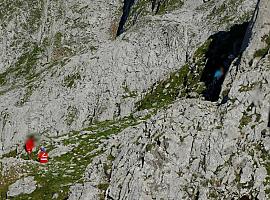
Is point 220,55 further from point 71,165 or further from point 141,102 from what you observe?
point 71,165

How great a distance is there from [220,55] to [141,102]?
1158 cm

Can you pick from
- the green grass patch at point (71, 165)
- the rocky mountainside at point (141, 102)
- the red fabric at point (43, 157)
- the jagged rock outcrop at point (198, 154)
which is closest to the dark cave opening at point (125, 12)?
the rocky mountainside at point (141, 102)

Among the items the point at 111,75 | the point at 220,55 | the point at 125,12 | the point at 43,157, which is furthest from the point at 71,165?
the point at 125,12

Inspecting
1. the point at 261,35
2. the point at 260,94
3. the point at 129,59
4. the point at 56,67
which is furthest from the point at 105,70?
the point at 260,94

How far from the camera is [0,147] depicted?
56531 mm

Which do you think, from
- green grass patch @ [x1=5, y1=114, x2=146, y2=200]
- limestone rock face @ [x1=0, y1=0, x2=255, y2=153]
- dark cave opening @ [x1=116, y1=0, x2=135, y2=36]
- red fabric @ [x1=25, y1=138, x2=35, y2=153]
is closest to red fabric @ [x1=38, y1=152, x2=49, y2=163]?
green grass patch @ [x1=5, y1=114, x2=146, y2=200]

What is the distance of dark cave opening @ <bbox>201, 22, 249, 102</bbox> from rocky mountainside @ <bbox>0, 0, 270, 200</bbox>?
175mm

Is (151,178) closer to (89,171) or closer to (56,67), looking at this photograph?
(89,171)

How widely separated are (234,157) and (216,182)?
1888 mm

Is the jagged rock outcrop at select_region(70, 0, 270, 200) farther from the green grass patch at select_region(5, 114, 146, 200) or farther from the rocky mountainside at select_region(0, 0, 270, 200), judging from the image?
the green grass patch at select_region(5, 114, 146, 200)

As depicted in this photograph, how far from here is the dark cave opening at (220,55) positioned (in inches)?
1772

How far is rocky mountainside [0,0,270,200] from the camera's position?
2691 cm

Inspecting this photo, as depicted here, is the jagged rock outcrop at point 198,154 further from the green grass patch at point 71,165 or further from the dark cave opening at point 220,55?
the dark cave opening at point 220,55

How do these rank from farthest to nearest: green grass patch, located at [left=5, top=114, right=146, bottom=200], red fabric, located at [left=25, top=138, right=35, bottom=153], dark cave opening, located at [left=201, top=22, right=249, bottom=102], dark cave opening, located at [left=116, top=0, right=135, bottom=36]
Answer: dark cave opening, located at [left=116, top=0, right=135, bottom=36] → dark cave opening, located at [left=201, top=22, right=249, bottom=102] → red fabric, located at [left=25, top=138, right=35, bottom=153] → green grass patch, located at [left=5, top=114, right=146, bottom=200]
